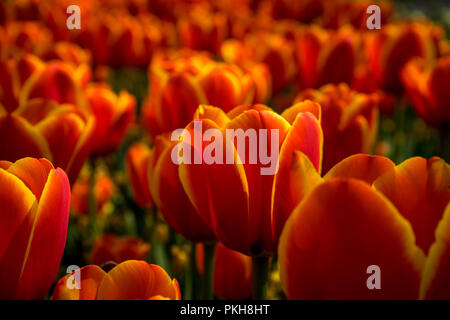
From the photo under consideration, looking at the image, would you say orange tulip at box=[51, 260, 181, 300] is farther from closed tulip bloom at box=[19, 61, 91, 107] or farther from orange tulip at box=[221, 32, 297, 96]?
orange tulip at box=[221, 32, 297, 96]

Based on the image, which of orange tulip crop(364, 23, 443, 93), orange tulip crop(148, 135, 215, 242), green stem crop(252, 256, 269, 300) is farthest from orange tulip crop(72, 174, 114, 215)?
green stem crop(252, 256, 269, 300)

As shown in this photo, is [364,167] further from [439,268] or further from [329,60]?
[329,60]

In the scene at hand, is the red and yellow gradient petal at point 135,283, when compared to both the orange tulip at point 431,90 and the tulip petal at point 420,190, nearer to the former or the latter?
the tulip petal at point 420,190

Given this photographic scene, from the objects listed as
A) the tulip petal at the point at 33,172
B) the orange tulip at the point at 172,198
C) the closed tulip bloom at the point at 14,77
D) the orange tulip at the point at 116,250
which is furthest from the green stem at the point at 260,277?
the closed tulip bloom at the point at 14,77

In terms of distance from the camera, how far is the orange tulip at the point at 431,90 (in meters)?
1.20

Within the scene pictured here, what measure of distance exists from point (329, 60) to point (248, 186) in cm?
91

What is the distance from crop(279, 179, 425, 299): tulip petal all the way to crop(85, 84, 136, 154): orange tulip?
726 mm

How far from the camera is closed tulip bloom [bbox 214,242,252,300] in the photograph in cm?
82

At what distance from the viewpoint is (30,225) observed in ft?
1.61

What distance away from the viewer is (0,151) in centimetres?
75

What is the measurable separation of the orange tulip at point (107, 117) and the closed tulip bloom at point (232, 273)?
390 millimetres

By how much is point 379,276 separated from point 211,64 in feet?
2.48
